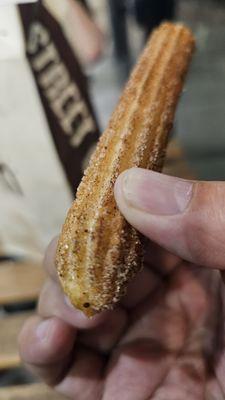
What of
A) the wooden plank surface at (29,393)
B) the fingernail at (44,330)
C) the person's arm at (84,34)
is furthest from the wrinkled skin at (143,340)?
the person's arm at (84,34)

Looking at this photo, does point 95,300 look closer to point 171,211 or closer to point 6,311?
point 171,211

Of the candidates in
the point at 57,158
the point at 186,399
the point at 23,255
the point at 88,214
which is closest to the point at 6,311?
the point at 23,255

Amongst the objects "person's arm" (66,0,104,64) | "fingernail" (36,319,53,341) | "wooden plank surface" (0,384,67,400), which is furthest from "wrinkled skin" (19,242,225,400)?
"person's arm" (66,0,104,64)

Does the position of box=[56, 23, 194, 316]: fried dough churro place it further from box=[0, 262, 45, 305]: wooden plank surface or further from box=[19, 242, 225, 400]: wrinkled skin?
box=[0, 262, 45, 305]: wooden plank surface

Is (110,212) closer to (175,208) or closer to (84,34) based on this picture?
(175,208)

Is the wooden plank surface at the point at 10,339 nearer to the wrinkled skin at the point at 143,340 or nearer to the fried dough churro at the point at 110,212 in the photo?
the wrinkled skin at the point at 143,340
